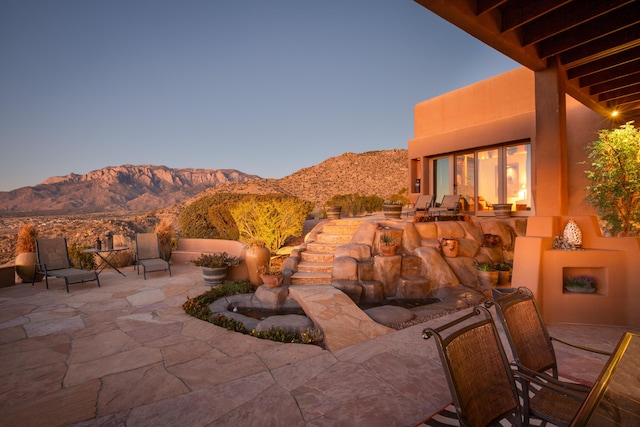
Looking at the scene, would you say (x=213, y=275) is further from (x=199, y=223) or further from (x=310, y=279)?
(x=199, y=223)

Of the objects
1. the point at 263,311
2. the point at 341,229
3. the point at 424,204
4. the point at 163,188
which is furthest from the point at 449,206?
the point at 163,188

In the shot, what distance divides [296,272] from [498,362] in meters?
5.32

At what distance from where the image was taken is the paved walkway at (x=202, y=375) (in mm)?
2279

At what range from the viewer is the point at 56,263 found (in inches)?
258

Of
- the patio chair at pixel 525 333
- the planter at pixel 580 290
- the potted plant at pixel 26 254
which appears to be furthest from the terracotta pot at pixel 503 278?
the potted plant at pixel 26 254

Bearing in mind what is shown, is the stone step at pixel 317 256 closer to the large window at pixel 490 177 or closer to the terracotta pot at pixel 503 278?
the terracotta pot at pixel 503 278

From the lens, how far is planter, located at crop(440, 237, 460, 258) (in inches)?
278

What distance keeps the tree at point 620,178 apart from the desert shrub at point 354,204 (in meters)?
10.9

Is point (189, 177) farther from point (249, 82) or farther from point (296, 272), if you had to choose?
point (296, 272)

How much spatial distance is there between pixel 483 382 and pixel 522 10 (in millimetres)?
4230

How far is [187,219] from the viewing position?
1116cm

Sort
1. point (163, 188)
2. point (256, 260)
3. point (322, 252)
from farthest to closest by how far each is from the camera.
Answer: point (163, 188), point (322, 252), point (256, 260)

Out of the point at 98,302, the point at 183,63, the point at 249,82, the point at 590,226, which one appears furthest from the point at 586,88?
the point at 249,82

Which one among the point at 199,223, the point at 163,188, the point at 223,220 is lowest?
the point at 199,223
